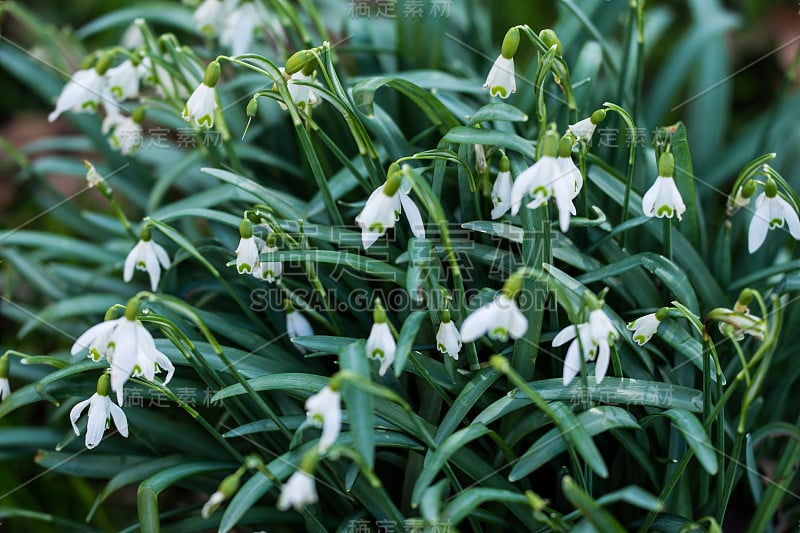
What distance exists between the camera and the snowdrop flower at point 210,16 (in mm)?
2182

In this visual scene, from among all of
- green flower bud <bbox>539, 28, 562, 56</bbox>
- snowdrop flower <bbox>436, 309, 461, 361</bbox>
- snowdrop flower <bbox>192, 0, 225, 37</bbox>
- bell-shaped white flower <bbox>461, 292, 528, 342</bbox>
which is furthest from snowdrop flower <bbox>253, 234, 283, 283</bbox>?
snowdrop flower <bbox>192, 0, 225, 37</bbox>

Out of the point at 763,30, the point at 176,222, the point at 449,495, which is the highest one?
the point at 763,30

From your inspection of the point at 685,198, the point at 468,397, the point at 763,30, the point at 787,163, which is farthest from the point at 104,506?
the point at 763,30

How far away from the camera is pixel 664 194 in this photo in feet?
4.71

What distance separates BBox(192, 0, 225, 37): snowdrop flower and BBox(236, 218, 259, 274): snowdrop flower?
96cm

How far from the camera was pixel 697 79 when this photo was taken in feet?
9.41

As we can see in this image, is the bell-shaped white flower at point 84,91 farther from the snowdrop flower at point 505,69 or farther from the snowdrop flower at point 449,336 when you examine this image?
the snowdrop flower at point 449,336

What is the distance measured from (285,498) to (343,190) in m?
1.03

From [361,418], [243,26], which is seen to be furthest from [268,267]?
[243,26]

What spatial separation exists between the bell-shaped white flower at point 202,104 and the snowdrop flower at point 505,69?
1.86 ft

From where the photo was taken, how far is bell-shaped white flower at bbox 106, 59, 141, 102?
1.97 metres

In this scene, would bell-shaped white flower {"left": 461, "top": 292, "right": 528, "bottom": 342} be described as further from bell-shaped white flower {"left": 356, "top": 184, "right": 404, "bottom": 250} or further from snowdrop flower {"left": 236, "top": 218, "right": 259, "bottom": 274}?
snowdrop flower {"left": 236, "top": 218, "right": 259, "bottom": 274}

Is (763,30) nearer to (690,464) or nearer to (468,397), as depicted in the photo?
(690,464)

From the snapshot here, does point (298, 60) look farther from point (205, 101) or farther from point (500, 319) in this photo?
point (500, 319)
